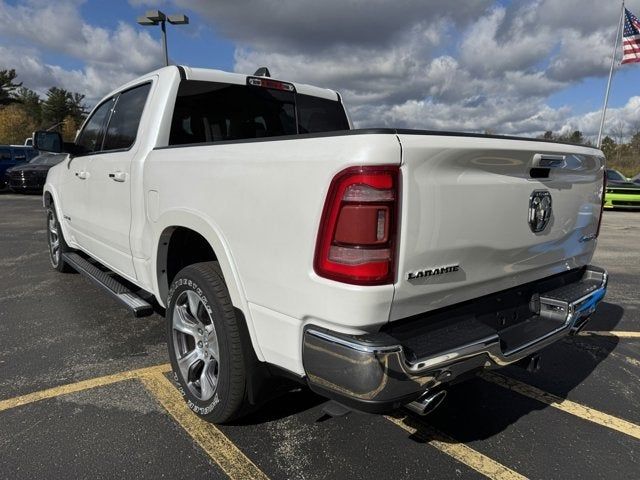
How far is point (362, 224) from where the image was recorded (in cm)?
180

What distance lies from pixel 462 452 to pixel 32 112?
263 feet

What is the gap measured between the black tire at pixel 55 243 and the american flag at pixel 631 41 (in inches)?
833

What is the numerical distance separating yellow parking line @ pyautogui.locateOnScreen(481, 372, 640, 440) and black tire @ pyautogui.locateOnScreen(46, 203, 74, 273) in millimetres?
4701

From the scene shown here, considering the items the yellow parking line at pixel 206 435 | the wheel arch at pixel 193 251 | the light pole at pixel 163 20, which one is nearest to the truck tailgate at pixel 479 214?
the wheel arch at pixel 193 251

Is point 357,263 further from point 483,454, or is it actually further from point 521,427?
point 521,427

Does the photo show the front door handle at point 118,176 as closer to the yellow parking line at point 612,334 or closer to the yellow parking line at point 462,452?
the yellow parking line at point 462,452

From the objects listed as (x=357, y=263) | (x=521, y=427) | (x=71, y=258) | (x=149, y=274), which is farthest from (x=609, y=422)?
(x=71, y=258)

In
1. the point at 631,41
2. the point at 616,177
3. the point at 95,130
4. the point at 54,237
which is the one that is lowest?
the point at 616,177

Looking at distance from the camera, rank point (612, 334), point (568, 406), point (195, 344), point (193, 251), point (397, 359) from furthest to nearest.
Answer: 1. point (612, 334)
2. point (193, 251)
3. point (568, 406)
4. point (195, 344)
5. point (397, 359)

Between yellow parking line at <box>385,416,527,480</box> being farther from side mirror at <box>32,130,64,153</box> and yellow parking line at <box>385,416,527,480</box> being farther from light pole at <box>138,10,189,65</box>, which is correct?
light pole at <box>138,10,189,65</box>

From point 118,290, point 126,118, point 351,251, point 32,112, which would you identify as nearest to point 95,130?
point 126,118

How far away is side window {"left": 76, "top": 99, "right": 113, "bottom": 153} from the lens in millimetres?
4266

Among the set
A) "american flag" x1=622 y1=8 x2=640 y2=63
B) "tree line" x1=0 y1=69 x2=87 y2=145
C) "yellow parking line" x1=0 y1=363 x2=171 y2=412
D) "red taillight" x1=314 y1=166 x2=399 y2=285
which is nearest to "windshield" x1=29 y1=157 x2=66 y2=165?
"yellow parking line" x1=0 y1=363 x2=171 y2=412

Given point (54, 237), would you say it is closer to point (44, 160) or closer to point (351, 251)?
point (351, 251)
